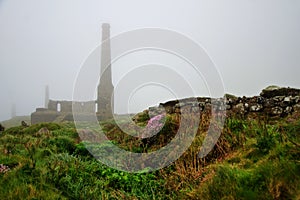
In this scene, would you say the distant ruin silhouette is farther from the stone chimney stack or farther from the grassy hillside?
the grassy hillside

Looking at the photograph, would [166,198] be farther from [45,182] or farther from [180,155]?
[45,182]

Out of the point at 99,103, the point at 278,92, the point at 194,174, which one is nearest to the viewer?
the point at 194,174

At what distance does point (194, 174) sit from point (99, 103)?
112 ft

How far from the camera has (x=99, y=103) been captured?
127ft

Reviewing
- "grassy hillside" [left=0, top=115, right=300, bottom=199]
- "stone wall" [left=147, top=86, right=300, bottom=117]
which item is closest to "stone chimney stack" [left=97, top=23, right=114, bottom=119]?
"stone wall" [left=147, top=86, right=300, bottom=117]

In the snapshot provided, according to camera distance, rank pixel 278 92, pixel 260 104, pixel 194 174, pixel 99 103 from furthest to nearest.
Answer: pixel 99 103 < pixel 278 92 < pixel 260 104 < pixel 194 174

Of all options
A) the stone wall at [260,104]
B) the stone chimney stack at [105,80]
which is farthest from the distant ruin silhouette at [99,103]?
the stone wall at [260,104]

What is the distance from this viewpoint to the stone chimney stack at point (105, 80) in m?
38.2

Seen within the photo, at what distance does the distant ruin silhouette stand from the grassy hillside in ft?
91.9

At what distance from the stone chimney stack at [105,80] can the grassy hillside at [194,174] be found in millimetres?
27865

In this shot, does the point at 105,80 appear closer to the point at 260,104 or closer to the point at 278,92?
the point at 278,92

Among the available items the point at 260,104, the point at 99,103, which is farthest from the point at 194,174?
the point at 99,103

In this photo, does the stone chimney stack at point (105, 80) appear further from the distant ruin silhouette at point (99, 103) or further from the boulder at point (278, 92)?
the boulder at point (278, 92)

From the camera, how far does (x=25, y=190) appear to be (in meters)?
5.02
